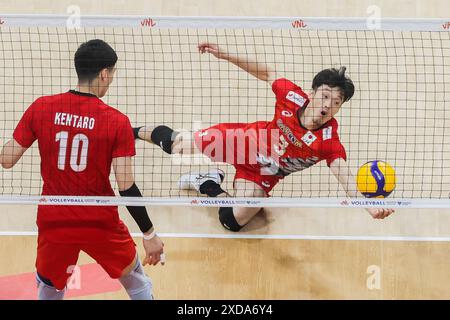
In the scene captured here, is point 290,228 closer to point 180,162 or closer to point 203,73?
point 180,162

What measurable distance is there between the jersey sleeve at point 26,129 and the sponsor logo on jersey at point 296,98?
7.25 ft

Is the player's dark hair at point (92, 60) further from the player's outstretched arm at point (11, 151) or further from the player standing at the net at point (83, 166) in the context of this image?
the player's outstretched arm at point (11, 151)

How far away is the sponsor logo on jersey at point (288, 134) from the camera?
7293 millimetres

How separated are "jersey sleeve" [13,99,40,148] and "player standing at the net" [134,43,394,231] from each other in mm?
1438

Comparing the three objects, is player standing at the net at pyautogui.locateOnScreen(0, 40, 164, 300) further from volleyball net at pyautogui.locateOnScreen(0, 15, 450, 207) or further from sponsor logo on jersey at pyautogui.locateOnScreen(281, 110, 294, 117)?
→ sponsor logo on jersey at pyautogui.locateOnScreen(281, 110, 294, 117)

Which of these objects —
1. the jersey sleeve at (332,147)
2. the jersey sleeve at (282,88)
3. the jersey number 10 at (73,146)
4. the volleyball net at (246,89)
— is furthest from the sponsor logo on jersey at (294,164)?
the jersey number 10 at (73,146)

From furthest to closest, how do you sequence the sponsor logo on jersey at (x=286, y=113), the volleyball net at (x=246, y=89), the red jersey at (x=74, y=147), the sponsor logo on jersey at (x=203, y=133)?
the volleyball net at (x=246, y=89) < the sponsor logo on jersey at (x=203, y=133) < the sponsor logo on jersey at (x=286, y=113) < the red jersey at (x=74, y=147)

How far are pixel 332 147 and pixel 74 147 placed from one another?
2248 millimetres

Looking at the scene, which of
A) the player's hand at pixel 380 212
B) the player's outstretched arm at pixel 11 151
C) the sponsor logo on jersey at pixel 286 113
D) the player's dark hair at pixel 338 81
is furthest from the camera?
the sponsor logo on jersey at pixel 286 113

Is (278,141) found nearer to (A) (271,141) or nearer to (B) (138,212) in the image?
(A) (271,141)

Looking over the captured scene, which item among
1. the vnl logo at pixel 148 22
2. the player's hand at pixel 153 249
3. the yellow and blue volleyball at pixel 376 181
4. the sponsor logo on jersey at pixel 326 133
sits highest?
the vnl logo at pixel 148 22

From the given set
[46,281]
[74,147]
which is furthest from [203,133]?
[46,281]

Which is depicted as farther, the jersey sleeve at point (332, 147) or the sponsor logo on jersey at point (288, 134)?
the sponsor logo on jersey at point (288, 134)

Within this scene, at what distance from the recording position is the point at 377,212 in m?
6.95
